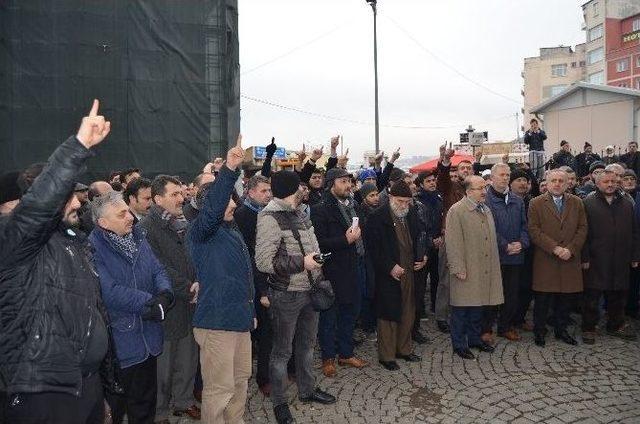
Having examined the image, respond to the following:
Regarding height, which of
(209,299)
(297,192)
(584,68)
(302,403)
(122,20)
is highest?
(584,68)

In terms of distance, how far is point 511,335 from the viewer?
262 inches

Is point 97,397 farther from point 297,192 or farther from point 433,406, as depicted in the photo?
point 433,406

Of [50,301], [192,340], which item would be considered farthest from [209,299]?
[50,301]

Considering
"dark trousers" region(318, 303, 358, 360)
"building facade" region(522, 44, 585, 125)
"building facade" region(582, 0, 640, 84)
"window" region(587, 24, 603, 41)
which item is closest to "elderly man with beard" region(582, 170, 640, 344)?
"dark trousers" region(318, 303, 358, 360)

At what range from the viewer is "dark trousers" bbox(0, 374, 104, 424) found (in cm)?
242

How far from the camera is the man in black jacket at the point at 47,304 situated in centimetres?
231

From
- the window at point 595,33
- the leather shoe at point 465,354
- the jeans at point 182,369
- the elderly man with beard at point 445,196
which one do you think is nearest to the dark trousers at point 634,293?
the elderly man with beard at point 445,196

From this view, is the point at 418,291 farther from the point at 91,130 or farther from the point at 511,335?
the point at 91,130

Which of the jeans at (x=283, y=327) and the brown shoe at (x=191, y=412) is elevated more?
the jeans at (x=283, y=327)

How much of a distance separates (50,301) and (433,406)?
356cm

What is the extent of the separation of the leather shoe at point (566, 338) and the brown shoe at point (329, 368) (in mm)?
3024

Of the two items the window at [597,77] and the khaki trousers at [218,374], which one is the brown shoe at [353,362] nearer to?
the khaki trousers at [218,374]

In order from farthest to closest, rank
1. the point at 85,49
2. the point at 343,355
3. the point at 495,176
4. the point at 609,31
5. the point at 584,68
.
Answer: the point at 584,68, the point at 609,31, the point at 85,49, the point at 495,176, the point at 343,355

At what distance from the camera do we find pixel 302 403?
493cm
